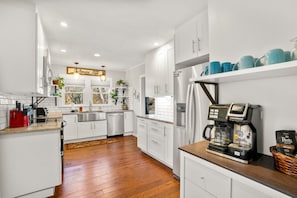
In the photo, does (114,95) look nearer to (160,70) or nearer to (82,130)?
(82,130)

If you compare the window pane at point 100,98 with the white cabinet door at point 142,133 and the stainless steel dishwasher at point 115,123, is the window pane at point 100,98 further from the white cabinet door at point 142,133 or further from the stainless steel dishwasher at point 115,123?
the white cabinet door at point 142,133

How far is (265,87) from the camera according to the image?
1308mm

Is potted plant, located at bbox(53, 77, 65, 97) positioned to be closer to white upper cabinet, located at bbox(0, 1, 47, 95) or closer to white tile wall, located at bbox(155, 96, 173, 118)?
white upper cabinet, located at bbox(0, 1, 47, 95)

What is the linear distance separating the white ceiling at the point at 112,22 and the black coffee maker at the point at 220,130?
1529 mm

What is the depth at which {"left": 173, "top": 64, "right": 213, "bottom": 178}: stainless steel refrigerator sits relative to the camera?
2180mm

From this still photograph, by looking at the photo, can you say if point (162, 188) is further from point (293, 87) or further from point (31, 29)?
point (31, 29)

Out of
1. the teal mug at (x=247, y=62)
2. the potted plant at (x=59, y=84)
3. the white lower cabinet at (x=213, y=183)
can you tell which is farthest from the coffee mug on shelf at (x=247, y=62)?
the potted plant at (x=59, y=84)

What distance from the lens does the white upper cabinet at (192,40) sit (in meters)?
2.26

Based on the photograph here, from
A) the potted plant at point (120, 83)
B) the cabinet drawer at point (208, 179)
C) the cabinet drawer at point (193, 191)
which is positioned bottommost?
the cabinet drawer at point (193, 191)

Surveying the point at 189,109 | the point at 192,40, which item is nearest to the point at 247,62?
the point at 189,109

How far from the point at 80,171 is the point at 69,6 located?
2.80 meters

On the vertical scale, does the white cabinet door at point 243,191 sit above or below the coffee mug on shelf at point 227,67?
below

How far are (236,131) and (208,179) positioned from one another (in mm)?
451

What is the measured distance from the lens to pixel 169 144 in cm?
295
